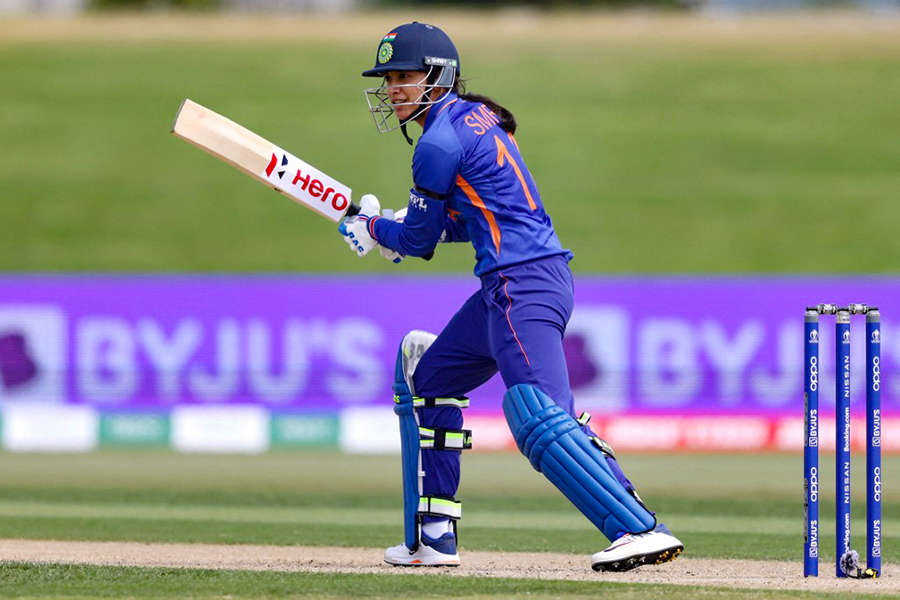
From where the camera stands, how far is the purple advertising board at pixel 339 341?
1305 centimetres

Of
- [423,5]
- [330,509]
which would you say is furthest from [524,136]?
[330,509]

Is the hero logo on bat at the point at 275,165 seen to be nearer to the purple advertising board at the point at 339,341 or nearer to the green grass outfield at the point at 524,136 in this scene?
the purple advertising board at the point at 339,341

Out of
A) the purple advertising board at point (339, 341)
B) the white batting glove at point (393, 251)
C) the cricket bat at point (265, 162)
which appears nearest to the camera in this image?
the white batting glove at point (393, 251)

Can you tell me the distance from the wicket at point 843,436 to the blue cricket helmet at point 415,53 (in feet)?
4.86

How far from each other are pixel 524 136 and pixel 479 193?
68.4 ft

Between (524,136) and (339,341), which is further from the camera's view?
(524,136)

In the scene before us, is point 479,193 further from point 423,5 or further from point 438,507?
point 423,5

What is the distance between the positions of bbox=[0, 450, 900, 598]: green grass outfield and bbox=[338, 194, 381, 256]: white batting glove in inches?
46.0

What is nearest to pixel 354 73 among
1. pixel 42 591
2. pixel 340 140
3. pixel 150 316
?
pixel 340 140

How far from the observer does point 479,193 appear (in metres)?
4.99

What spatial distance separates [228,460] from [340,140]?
46.3ft

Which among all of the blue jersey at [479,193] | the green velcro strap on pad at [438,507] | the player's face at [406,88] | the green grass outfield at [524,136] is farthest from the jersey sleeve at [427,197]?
the green grass outfield at [524,136]

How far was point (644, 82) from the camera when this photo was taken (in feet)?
94.2

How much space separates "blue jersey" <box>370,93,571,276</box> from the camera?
16.2ft
